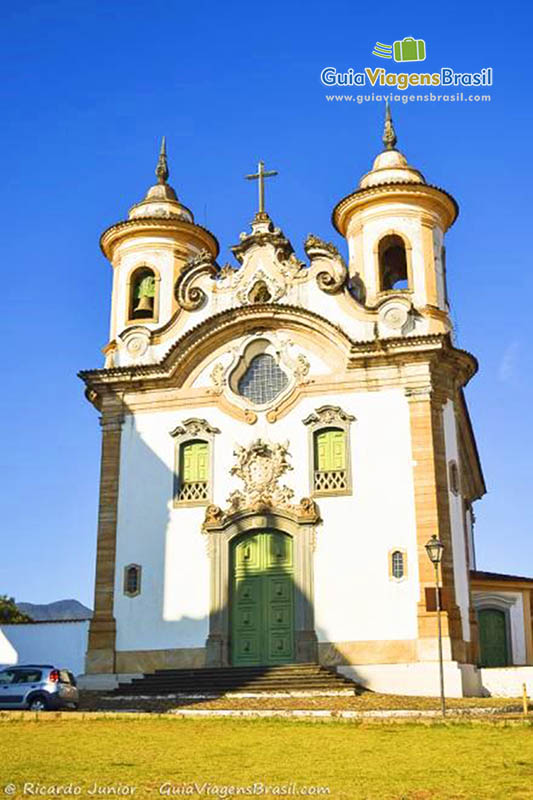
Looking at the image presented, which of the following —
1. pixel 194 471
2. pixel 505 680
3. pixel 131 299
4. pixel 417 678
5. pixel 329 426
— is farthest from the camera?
pixel 131 299

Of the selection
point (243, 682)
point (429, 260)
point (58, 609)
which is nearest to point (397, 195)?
point (429, 260)

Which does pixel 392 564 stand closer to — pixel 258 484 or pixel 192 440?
pixel 258 484

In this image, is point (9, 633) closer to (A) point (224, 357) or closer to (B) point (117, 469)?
(B) point (117, 469)

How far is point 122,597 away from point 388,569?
6.49 metres

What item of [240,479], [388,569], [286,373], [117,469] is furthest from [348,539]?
[117,469]

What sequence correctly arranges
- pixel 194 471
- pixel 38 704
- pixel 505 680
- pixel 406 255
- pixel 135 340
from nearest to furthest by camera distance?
pixel 38 704, pixel 505 680, pixel 194 471, pixel 406 255, pixel 135 340

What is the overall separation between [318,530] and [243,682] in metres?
3.83

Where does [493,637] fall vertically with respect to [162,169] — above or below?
below

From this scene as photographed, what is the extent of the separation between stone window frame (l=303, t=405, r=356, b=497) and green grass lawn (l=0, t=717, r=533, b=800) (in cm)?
804

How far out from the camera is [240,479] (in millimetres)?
22719

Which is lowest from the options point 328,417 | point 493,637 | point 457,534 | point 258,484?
point 493,637

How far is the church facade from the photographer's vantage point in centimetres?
2111

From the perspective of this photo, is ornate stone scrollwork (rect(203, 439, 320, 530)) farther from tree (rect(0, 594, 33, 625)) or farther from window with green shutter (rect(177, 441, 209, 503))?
tree (rect(0, 594, 33, 625))

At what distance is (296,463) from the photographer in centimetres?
2247
